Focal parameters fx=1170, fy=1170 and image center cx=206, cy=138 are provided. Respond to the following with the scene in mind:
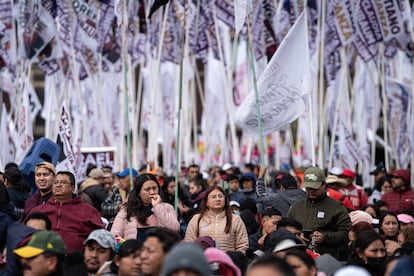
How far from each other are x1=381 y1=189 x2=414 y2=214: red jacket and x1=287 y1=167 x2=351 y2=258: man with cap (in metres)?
4.14

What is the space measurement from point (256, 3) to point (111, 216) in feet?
34.7

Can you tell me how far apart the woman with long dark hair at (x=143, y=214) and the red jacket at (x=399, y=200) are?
18.0 ft

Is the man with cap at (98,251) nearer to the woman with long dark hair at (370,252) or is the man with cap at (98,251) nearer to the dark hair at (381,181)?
the woman with long dark hair at (370,252)

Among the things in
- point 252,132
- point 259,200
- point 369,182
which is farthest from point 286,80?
point 369,182

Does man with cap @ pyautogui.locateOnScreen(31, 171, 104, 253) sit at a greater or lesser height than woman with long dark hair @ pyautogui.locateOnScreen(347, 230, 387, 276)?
greater

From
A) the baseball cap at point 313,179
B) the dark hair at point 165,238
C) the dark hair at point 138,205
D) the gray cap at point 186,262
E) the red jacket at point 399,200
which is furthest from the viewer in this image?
the red jacket at point 399,200

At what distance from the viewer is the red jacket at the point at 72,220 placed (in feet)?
36.1

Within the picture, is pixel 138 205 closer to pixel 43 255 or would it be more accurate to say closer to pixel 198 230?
pixel 198 230

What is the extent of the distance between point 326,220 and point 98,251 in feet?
11.4

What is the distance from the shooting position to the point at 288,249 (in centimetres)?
971

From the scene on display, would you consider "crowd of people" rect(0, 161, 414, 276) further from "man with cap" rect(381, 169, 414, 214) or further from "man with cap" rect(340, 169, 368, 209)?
"man with cap" rect(340, 169, 368, 209)

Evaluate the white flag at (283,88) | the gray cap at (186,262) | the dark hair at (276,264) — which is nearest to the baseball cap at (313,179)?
→ the white flag at (283,88)

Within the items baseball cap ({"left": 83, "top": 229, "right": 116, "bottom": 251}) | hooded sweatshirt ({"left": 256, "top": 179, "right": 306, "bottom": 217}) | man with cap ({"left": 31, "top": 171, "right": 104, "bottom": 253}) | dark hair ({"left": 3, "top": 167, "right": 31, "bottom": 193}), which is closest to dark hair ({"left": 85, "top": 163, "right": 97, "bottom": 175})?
dark hair ({"left": 3, "top": 167, "right": 31, "bottom": 193})

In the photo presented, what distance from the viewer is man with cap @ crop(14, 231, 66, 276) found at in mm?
8844
